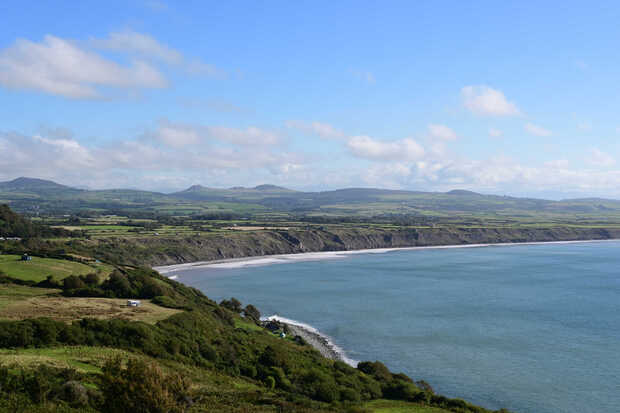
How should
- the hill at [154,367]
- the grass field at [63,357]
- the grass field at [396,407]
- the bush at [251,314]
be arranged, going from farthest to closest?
the bush at [251,314]
the grass field at [396,407]
the grass field at [63,357]
the hill at [154,367]

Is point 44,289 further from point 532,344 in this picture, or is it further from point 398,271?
point 398,271

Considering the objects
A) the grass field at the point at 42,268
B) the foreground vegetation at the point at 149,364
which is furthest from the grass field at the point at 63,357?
the grass field at the point at 42,268

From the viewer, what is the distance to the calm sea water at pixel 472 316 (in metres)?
43.9

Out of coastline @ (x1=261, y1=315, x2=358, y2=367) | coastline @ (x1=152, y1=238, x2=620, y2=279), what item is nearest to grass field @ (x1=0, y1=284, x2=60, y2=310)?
coastline @ (x1=261, y1=315, x2=358, y2=367)

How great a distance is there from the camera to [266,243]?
528 feet

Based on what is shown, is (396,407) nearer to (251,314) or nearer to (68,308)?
(68,308)

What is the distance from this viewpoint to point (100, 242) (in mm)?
118500

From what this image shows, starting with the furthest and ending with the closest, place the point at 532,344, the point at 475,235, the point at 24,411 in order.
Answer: the point at 475,235
the point at 532,344
the point at 24,411

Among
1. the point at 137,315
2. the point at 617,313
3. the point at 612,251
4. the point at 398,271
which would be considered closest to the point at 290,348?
the point at 137,315

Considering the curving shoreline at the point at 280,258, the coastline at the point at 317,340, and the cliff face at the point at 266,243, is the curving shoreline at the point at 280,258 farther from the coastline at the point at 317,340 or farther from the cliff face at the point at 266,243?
the coastline at the point at 317,340

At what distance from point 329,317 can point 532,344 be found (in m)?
26.5

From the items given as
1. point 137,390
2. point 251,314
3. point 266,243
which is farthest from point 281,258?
point 137,390

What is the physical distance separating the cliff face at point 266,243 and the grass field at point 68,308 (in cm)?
5568

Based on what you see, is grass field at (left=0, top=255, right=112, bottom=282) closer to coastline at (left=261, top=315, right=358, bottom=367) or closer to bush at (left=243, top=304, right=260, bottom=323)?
bush at (left=243, top=304, right=260, bottom=323)
